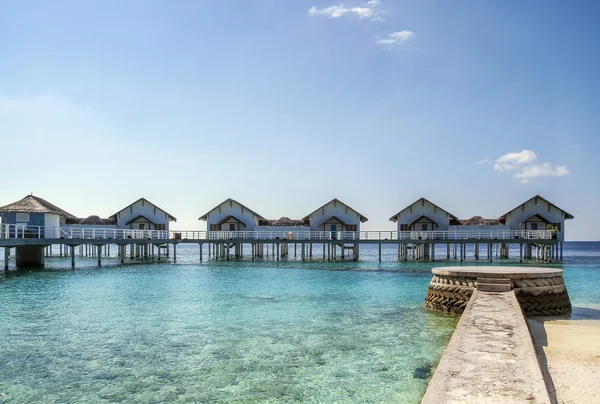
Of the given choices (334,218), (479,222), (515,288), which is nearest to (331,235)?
(334,218)

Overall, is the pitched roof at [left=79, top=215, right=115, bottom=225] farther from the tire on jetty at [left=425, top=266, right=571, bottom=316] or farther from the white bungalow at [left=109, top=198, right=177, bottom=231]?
the tire on jetty at [left=425, top=266, right=571, bottom=316]

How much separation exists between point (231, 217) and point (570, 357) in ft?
127

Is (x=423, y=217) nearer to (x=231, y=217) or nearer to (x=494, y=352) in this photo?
(x=231, y=217)

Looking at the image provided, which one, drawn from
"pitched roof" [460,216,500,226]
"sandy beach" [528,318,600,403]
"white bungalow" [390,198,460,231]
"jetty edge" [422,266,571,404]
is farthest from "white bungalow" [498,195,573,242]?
"sandy beach" [528,318,600,403]

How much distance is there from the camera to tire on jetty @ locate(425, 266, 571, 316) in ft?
40.8

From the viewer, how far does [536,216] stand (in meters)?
44.1

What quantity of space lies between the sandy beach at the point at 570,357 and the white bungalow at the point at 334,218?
1277 inches

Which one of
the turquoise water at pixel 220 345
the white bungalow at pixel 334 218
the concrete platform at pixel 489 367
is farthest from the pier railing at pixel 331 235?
the concrete platform at pixel 489 367

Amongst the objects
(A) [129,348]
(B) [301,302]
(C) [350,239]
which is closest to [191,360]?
(A) [129,348]

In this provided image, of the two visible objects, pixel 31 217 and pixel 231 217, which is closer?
pixel 31 217

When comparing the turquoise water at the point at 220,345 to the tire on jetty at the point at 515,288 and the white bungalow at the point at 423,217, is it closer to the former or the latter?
the tire on jetty at the point at 515,288

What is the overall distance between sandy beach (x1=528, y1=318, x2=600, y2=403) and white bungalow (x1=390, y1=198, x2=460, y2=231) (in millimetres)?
31898

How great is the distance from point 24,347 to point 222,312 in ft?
19.2

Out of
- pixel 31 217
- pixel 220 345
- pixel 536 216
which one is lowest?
pixel 220 345
